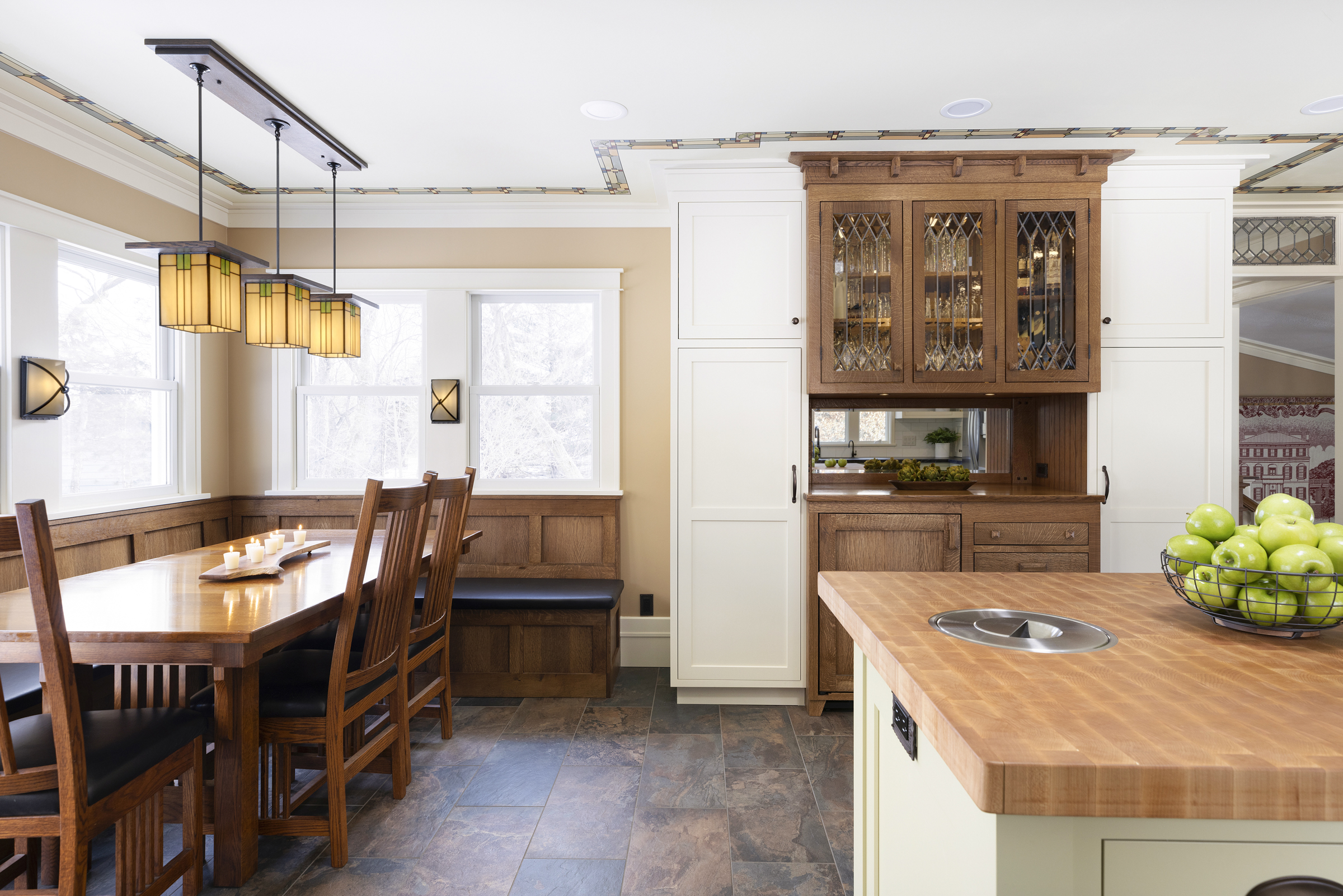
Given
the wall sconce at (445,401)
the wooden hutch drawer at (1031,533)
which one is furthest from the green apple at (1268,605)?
the wall sconce at (445,401)

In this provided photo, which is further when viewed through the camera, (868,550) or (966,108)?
(868,550)

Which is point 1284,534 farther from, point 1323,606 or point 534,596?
point 534,596

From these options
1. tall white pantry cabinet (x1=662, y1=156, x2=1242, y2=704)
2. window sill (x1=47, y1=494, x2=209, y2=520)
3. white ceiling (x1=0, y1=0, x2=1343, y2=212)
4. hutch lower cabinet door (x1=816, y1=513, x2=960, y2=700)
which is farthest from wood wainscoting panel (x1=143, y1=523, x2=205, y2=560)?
hutch lower cabinet door (x1=816, y1=513, x2=960, y2=700)

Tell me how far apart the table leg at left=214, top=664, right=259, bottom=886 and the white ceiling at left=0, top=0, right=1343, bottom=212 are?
2.02 metres

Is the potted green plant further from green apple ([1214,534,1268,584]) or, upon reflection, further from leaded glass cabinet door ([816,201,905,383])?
green apple ([1214,534,1268,584])

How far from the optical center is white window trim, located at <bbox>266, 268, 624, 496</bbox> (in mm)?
3701

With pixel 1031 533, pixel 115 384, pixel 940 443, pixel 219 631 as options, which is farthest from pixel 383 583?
pixel 940 443

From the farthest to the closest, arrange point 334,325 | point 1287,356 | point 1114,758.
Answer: point 1287,356
point 334,325
point 1114,758

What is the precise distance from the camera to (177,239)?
347cm

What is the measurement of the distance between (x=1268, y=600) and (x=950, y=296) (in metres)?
2.27

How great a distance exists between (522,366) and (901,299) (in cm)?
208

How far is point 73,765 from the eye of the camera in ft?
4.53

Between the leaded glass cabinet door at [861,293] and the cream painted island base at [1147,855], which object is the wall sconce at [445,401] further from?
the cream painted island base at [1147,855]

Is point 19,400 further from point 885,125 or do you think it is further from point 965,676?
point 885,125
